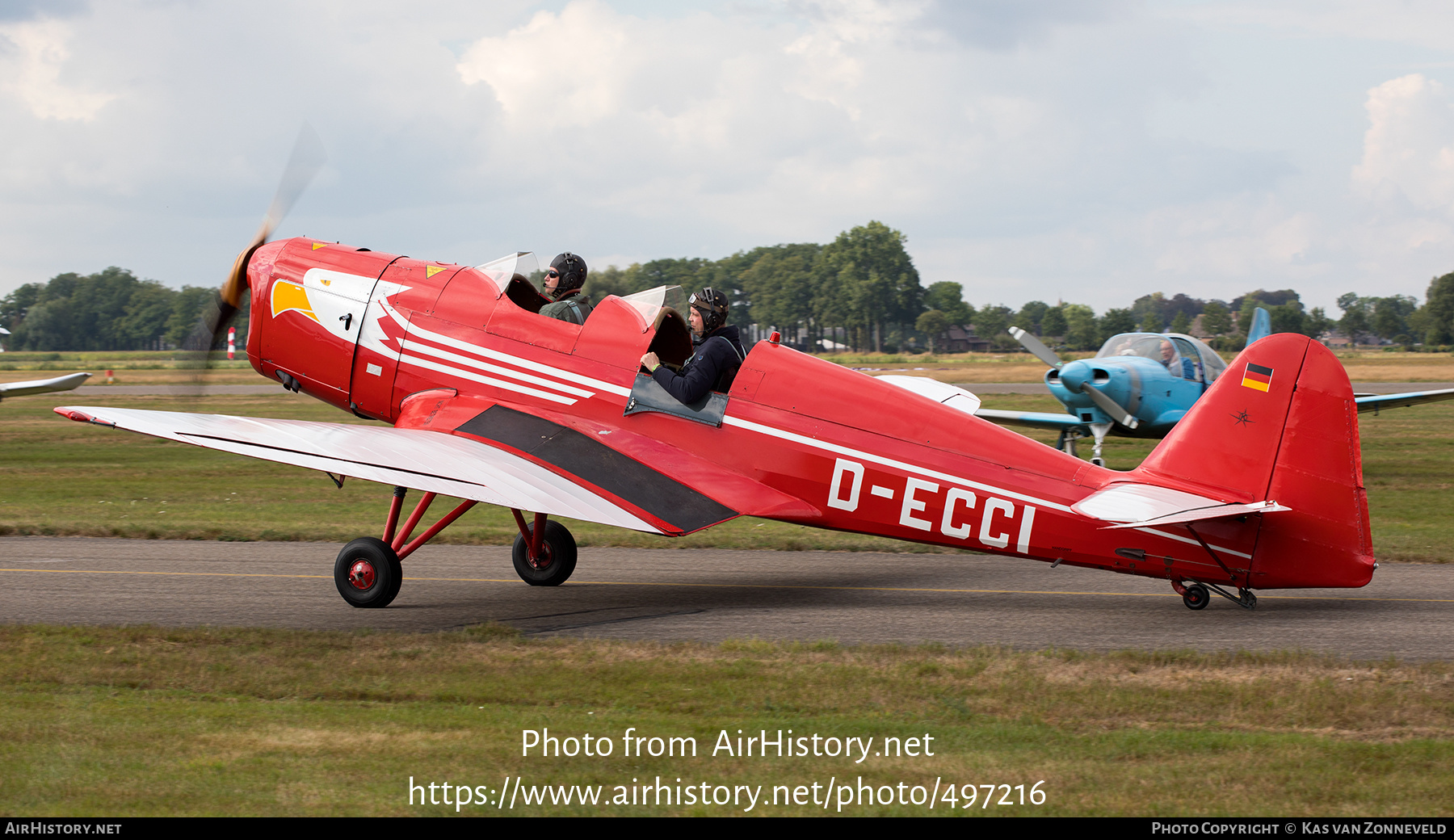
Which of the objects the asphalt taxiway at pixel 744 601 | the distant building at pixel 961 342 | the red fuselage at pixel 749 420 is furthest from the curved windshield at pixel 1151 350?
the distant building at pixel 961 342

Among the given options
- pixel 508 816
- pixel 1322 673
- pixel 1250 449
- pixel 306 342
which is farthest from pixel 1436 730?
pixel 306 342

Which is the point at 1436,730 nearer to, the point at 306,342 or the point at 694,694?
the point at 694,694

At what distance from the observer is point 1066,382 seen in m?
19.1

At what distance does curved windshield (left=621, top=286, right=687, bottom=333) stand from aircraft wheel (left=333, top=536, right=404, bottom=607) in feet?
9.01

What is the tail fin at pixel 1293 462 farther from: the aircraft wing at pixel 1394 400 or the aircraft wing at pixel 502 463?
the aircraft wing at pixel 1394 400

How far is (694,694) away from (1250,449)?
4.41 metres

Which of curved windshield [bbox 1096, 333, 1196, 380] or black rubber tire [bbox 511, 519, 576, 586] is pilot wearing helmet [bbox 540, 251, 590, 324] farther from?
curved windshield [bbox 1096, 333, 1196, 380]

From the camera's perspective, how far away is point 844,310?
127562 millimetres

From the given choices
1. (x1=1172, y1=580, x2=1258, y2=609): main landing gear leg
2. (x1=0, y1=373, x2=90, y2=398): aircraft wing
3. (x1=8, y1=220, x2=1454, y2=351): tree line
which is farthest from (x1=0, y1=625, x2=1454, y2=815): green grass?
(x1=8, y1=220, x2=1454, y2=351): tree line

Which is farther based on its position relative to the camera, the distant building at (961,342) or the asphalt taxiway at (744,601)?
the distant building at (961,342)

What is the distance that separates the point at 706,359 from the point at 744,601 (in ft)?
6.85

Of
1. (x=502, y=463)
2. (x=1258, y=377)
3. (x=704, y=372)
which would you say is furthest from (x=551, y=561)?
(x=1258, y=377)

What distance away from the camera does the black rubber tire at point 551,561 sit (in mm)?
10328

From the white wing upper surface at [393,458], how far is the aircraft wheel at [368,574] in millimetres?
935
